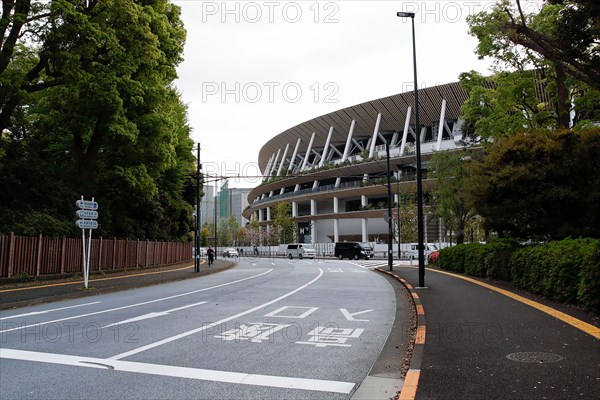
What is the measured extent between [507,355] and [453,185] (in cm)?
2419

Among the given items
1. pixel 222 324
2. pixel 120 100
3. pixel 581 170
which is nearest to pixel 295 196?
pixel 120 100

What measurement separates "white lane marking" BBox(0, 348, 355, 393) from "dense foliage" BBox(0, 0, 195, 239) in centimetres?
1468

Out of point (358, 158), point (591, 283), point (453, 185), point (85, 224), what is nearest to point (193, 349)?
point (591, 283)

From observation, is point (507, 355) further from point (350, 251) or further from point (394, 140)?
point (394, 140)

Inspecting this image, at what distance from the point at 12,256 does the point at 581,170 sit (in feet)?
66.9

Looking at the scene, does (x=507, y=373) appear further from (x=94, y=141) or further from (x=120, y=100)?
(x=94, y=141)

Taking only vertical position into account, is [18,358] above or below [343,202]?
below

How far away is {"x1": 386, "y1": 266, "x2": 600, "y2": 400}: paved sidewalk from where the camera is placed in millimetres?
4895

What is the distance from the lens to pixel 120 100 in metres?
20.4

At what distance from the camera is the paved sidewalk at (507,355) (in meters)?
4.89

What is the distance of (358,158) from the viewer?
76.4 meters

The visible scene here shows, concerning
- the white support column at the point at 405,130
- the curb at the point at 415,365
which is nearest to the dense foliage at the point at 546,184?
the curb at the point at 415,365

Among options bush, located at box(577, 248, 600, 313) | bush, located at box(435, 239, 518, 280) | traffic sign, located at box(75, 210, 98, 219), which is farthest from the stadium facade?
bush, located at box(577, 248, 600, 313)

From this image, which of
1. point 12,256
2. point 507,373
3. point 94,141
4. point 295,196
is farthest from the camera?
point 295,196
